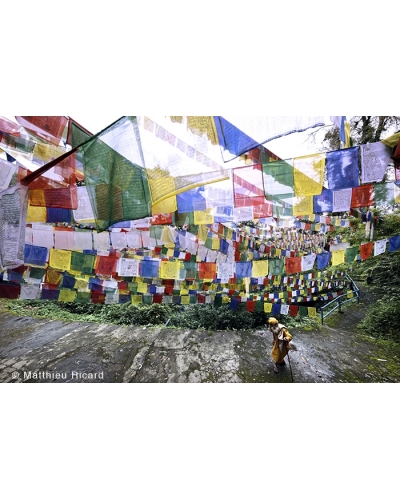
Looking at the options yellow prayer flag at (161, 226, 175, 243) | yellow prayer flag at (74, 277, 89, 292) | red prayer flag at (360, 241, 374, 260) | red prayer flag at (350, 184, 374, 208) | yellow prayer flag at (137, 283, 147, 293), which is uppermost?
red prayer flag at (350, 184, 374, 208)

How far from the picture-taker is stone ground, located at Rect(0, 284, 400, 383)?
9.86ft

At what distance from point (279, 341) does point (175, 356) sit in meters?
1.82

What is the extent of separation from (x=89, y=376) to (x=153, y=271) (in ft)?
6.07

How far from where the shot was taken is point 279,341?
312 cm

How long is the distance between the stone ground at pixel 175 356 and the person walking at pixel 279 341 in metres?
0.19

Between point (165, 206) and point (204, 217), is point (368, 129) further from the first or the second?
point (165, 206)

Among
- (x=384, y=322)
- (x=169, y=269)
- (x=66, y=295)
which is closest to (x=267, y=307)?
(x=169, y=269)

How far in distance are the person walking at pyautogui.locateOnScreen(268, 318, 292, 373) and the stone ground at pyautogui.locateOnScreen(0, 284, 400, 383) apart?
0.19 m

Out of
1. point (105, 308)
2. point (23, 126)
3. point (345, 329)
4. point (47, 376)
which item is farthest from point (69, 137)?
point (345, 329)

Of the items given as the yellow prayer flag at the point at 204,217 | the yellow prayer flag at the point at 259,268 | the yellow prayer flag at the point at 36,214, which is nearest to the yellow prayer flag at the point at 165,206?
the yellow prayer flag at the point at 204,217

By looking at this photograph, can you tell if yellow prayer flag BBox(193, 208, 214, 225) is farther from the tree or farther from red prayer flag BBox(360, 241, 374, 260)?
red prayer flag BBox(360, 241, 374, 260)

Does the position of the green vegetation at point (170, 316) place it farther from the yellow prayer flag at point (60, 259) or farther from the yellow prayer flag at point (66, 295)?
the yellow prayer flag at point (60, 259)

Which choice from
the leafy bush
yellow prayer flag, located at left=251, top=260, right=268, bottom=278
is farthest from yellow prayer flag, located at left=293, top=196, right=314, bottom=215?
the leafy bush

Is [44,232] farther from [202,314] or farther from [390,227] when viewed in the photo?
[390,227]
